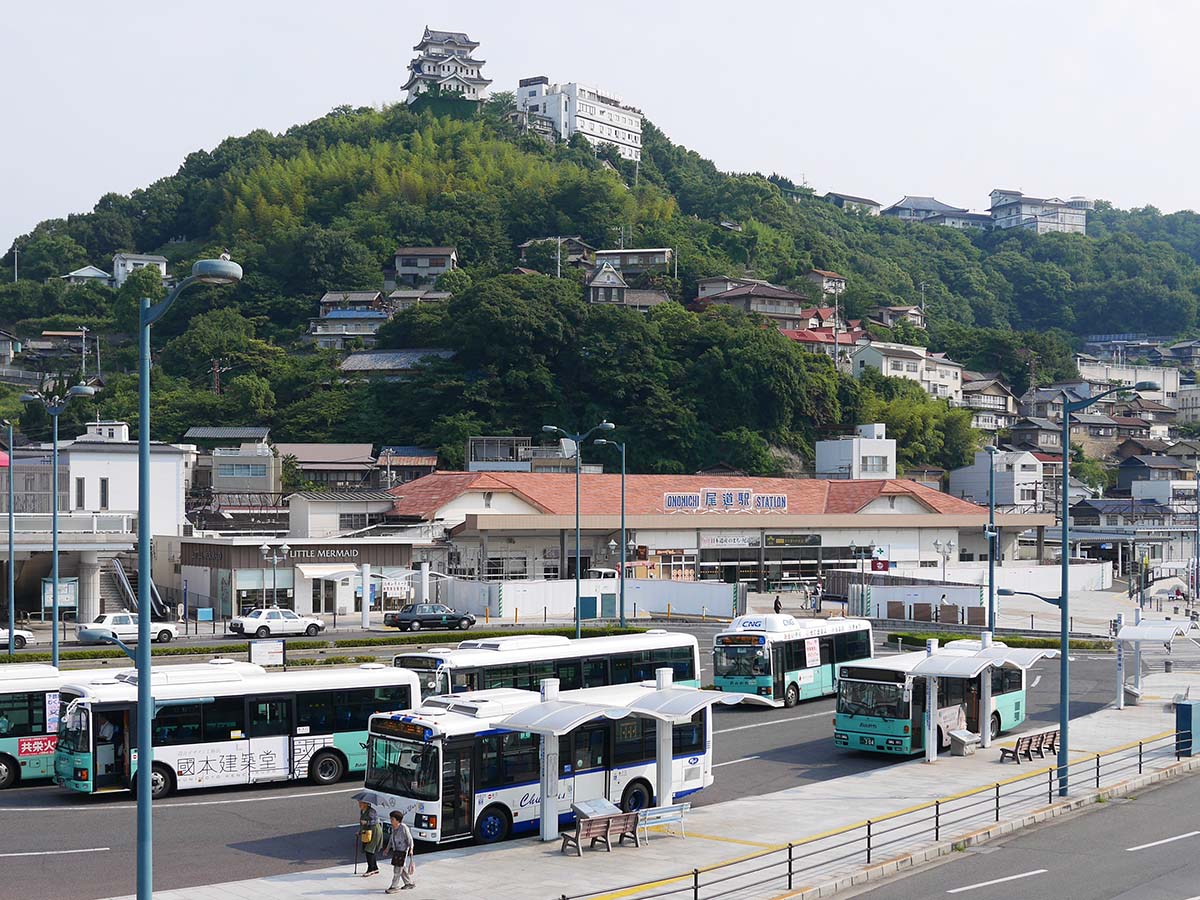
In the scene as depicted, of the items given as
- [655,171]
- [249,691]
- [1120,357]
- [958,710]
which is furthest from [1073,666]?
[655,171]

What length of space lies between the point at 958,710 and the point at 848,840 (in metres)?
8.34

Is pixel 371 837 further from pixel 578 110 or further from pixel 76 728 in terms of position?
pixel 578 110

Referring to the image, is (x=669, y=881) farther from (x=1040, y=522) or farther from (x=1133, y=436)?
(x=1133, y=436)

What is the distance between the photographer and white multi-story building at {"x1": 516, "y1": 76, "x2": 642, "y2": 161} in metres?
192

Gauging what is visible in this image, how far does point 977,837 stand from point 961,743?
21.3 feet

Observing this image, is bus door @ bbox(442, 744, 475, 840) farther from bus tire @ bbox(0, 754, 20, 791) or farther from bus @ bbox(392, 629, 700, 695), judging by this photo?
bus tire @ bbox(0, 754, 20, 791)

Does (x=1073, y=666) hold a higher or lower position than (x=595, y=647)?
lower

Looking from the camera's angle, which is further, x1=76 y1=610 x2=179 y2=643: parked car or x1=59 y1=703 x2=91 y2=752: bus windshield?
x1=76 y1=610 x2=179 y2=643: parked car

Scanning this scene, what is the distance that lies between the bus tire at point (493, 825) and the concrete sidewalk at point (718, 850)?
0.80ft

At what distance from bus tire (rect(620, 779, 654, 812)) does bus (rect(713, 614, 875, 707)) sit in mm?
11378

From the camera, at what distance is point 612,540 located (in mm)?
65000

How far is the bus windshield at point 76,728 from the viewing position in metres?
20.8

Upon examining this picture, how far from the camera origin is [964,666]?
25.2 meters

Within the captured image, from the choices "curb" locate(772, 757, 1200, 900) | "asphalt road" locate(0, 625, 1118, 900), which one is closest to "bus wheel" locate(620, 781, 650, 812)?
"asphalt road" locate(0, 625, 1118, 900)
